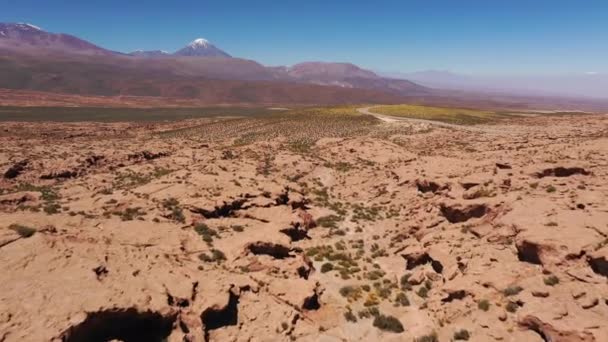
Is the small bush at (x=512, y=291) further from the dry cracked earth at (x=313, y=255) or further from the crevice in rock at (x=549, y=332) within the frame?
the crevice in rock at (x=549, y=332)

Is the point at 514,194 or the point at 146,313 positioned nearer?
A: the point at 146,313

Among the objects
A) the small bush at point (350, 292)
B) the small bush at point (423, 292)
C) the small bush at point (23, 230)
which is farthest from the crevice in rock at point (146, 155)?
the small bush at point (423, 292)

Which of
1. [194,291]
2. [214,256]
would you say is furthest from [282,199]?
[194,291]

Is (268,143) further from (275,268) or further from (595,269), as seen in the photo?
(595,269)

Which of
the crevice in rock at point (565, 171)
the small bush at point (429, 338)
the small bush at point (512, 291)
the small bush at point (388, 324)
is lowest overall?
the small bush at point (388, 324)

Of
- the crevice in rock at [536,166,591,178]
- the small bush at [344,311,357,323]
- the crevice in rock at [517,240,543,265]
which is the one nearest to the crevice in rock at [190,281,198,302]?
the small bush at [344,311,357,323]

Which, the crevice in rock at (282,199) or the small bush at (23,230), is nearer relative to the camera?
the small bush at (23,230)

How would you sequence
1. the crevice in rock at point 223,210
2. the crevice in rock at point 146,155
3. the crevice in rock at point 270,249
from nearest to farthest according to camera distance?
1. the crevice in rock at point 270,249
2. the crevice in rock at point 223,210
3. the crevice in rock at point 146,155

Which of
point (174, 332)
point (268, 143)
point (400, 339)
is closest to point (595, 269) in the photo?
point (400, 339)
